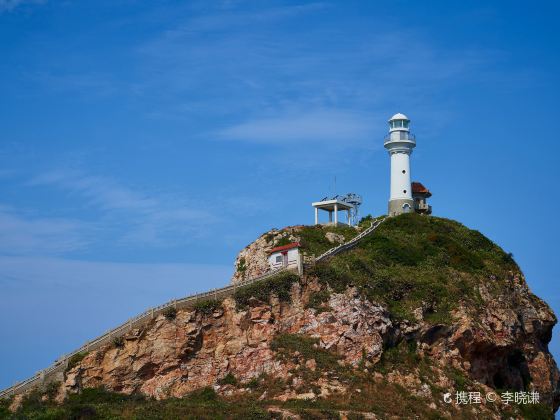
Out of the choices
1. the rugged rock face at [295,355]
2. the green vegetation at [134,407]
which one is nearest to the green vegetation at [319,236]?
the rugged rock face at [295,355]

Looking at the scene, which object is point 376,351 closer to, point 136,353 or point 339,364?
point 339,364

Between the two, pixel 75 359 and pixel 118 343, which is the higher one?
pixel 118 343

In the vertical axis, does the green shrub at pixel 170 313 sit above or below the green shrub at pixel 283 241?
below

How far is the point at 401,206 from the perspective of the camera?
78.0 m

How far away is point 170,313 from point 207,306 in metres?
2.34

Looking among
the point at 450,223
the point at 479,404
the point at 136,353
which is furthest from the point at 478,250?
the point at 136,353

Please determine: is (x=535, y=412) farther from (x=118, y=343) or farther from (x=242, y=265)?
(x=118, y=343)

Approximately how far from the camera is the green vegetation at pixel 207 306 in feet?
172

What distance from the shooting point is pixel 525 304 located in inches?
2552

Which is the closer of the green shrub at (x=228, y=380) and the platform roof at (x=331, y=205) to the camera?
the green shrub at (x=228, y=380)

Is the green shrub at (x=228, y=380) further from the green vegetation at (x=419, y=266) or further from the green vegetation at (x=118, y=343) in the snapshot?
the green vegetation at (x=419, y=266)

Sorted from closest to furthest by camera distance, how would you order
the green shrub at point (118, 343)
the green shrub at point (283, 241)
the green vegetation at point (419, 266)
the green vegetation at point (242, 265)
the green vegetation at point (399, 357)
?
the green shrub at point (118, 343), the green vegetation at point (399, 357), the green vegetation at point (419, 266), the green shrub at point (283, 241), the green vegetation at point (242, 265)

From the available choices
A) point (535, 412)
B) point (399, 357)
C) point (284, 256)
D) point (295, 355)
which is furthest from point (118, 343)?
point (535, 412)

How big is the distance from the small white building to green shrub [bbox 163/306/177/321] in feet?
31.5
